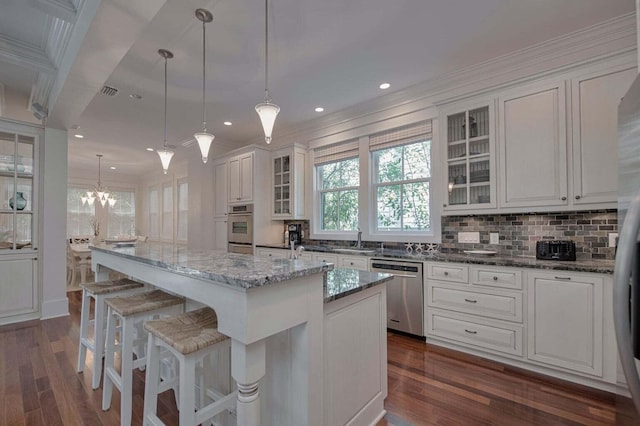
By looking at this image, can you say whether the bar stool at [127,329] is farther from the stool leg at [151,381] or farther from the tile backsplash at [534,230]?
the tile backsplash at [534,230]

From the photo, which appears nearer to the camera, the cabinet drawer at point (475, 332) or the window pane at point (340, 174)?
the cabinet drawer at point (475, 332)

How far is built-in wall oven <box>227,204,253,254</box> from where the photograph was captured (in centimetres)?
462

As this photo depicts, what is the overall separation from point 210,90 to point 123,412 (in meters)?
3.08

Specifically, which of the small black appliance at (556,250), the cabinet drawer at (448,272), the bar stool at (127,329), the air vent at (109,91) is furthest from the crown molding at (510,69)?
the bar stool at (127,329)

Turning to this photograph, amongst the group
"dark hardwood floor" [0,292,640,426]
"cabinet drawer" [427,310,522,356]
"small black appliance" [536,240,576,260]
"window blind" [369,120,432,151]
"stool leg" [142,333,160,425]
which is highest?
"window blind" [369,120,432,151]

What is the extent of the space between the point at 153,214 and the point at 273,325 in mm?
9004

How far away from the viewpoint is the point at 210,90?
3316 mm

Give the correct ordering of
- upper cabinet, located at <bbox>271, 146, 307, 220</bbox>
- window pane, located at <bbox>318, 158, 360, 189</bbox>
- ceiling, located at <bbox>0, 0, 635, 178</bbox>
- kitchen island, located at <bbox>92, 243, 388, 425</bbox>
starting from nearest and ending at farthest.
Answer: kitchen island, located at <bbox>92, 243, 388, 425</bbox> → ceiling, located at <bbox>0, 0, 635, 178</bbox> → window pane, located at <bbox>318, 158, 360, 189</bbox> → upper cabinet, located at <bbox>271, 146, 307, 220</bbox>

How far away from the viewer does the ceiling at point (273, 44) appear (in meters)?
2.02

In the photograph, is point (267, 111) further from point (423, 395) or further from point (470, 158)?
point (423, 395)

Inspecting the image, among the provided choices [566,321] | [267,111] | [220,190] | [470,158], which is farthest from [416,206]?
[220,190]

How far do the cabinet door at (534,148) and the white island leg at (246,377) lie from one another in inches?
103

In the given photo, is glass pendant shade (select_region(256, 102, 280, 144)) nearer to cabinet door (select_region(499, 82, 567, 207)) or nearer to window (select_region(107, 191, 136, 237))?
cabinet door (select_region(499, 82, 567, 207))

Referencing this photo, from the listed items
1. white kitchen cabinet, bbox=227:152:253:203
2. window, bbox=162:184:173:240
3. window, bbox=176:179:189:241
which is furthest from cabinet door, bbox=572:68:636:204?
window, bbox=162:184:173:240
